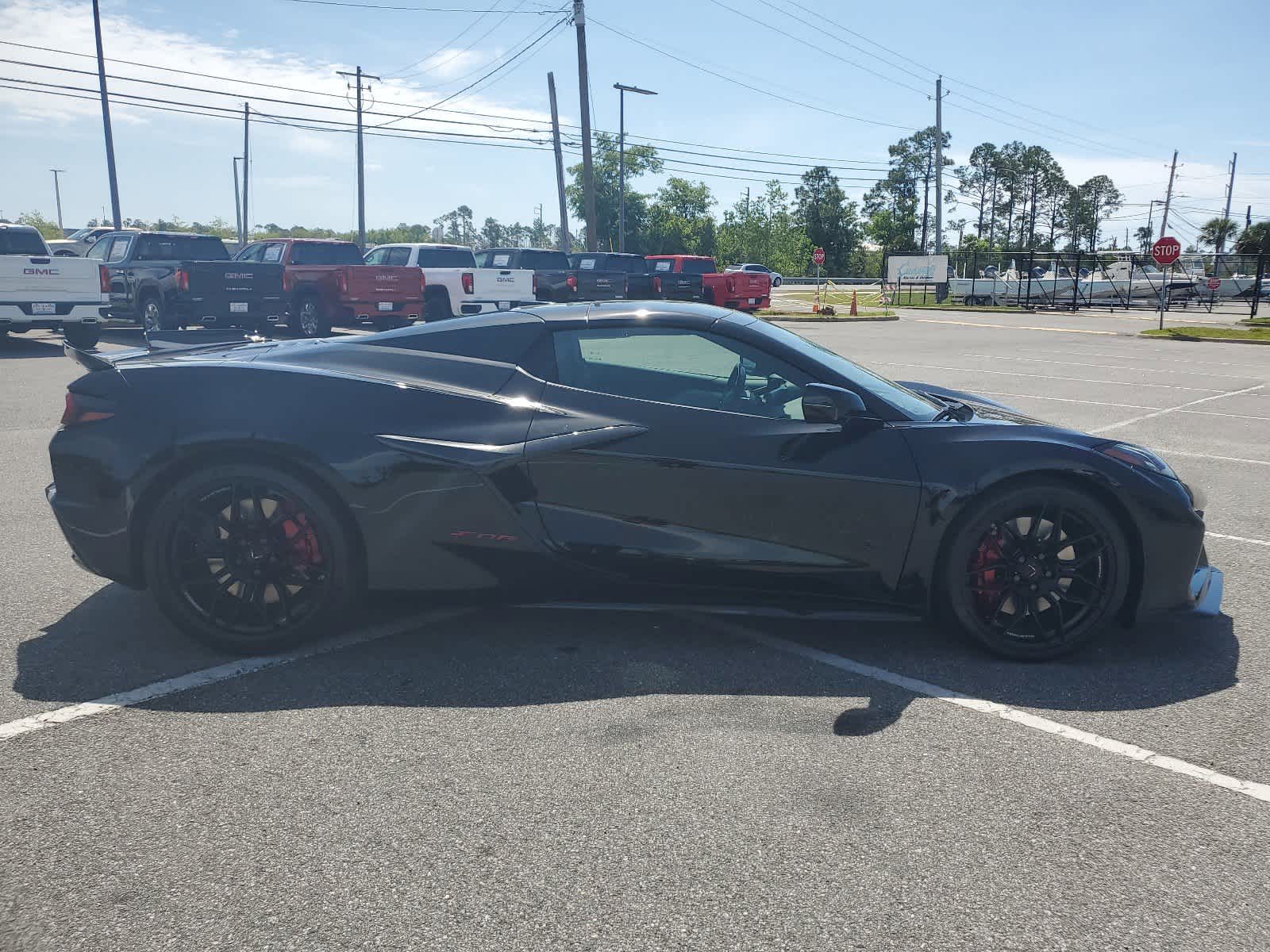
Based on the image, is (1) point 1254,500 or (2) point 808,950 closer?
(2) point 808,950

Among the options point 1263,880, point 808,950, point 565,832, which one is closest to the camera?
point 808,950

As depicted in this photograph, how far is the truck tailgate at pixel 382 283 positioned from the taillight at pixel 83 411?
603 inches

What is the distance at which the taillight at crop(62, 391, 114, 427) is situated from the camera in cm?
407

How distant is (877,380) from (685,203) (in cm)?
10450

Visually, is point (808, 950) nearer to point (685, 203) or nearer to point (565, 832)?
point (565, 832)

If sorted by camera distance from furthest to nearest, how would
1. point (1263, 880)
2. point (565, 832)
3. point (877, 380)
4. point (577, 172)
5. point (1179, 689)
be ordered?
1. point (577, 172)
2. point (877, 380)
3. point (1179, 689)
4. point (565, 832)
5. point (1263, 880)

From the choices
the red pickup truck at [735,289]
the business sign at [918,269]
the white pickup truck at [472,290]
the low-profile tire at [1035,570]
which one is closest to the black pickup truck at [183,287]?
the white pickup truck at [472,290]

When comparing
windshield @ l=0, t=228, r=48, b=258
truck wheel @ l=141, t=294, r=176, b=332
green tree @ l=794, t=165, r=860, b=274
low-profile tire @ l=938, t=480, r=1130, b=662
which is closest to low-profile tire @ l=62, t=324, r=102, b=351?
truck wheel @ l=141, t=294, r=176, b=332

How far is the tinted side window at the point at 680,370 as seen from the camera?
4.10 metres

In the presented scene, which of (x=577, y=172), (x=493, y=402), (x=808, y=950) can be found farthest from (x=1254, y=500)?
(x=577, y=172)

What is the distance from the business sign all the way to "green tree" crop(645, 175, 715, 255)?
54.4 m

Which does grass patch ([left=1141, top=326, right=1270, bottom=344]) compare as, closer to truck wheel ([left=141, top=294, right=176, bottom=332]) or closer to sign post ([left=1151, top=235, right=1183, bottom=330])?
sign post ([left=1151, top=235, right=1183, bottom=330])

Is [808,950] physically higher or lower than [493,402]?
lower

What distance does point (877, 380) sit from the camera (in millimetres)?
4430
